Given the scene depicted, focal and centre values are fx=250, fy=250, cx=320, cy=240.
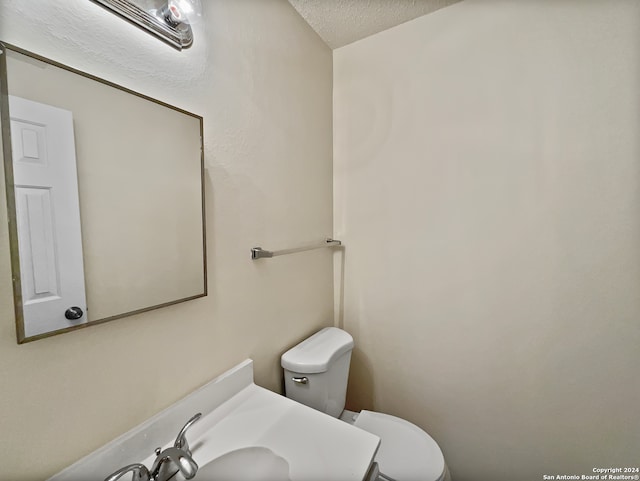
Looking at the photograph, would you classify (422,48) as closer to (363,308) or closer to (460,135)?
(460,135)

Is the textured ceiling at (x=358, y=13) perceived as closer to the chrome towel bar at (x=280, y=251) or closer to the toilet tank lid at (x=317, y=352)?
the chrome towel bar at (x=280, y=251)

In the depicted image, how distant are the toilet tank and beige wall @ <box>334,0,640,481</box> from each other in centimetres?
33

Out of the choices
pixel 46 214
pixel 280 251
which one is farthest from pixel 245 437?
pixel 46 214

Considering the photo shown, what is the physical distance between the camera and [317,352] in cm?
112

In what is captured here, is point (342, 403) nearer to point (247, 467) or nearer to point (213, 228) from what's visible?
point (247, 467)

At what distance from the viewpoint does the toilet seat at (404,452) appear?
3.09ft

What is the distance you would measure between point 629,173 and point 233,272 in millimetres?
1508

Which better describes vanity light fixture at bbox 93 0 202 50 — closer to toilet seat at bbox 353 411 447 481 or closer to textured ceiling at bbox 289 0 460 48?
textured ceiling at bbox 289 0 460 48

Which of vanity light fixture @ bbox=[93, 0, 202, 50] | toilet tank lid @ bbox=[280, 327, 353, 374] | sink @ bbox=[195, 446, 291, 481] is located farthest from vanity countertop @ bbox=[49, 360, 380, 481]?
vanity light fixture @ bbox=[93, 0, 202, 50]

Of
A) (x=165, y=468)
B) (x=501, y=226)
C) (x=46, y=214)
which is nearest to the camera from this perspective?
(x=46, y=214)

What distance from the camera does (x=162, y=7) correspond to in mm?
655

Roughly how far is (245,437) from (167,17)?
1169 mm

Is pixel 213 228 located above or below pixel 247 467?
above

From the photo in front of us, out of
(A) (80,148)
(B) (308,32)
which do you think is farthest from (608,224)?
(A) (80,148)
